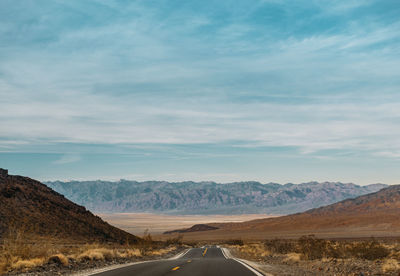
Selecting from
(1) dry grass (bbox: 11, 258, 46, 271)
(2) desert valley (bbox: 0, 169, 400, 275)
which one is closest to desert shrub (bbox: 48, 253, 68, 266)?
(2) desert valley (bbox: 0, 169, 400, 275)

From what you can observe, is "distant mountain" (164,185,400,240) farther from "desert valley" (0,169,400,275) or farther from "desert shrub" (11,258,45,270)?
"desert shrub" (11,258,45,270)

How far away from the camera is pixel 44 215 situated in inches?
2238

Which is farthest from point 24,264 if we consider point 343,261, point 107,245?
point 107,245

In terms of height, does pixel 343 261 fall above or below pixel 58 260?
below

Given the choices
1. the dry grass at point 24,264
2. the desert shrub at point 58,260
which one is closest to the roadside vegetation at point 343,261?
the desert shrub at point 58,260

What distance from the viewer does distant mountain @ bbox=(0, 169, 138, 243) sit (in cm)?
5231

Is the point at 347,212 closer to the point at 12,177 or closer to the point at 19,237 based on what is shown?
the point at 12,177

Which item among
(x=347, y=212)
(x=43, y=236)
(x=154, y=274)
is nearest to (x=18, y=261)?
(x=154, y=274)

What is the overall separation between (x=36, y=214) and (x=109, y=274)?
43.1 m

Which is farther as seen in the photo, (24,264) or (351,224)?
(351,224)

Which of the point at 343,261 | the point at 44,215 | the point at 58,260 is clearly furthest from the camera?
the point at 44,215

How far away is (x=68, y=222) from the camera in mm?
58844

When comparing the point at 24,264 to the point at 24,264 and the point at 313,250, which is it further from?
the point at 313,250

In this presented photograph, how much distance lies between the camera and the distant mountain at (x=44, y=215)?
172 ft
